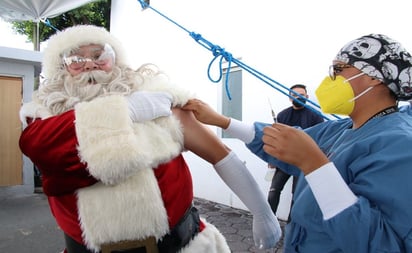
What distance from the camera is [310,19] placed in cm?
345

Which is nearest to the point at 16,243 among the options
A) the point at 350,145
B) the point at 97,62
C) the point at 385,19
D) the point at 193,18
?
the point at 97,62

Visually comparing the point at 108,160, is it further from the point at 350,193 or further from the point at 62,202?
the point at 350,193

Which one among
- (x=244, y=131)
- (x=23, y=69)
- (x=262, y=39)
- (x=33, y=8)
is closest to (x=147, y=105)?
(x=244, y=131)

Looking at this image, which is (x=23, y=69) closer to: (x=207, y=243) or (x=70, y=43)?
(x=70, y=43)

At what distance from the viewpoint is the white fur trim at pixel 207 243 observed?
1.25m

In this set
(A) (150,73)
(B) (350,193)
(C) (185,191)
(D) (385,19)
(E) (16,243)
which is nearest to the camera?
(B) (350,193)

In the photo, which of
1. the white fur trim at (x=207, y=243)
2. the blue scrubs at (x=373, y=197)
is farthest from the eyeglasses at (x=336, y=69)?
the white fur trim at (x=207, y=243)

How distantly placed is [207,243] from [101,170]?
56 cm

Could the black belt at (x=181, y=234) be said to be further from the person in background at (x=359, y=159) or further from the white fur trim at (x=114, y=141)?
the person in background at (x=359, y=159)

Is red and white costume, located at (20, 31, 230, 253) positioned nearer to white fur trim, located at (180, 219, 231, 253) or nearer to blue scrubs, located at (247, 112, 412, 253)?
white fur trim, located at (180, 219, 231, 253)

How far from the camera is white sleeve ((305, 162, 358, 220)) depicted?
2.71 feet

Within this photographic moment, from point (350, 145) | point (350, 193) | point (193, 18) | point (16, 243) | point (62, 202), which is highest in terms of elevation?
point (193, 18)

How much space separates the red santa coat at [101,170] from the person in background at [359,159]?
1.44 ft

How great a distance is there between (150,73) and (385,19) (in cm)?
245
